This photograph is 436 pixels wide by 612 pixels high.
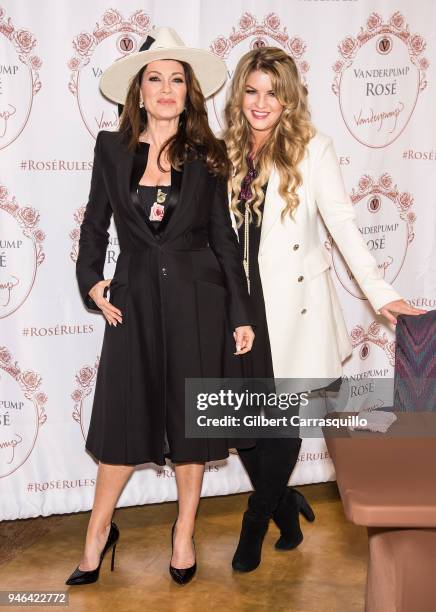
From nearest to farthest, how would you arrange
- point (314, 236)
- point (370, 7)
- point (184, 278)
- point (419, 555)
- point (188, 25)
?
point (419, 555), point (184, 278), point (314, 236), point (188, 25), point (370, 7)

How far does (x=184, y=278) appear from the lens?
3.16 metres

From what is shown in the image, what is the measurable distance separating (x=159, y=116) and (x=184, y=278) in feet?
1.98

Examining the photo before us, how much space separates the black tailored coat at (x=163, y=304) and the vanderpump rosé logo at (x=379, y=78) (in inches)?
44.9

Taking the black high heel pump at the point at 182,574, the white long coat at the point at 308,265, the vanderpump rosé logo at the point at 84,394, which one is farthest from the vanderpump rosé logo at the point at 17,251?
the black high heel pump at the point at 182,574

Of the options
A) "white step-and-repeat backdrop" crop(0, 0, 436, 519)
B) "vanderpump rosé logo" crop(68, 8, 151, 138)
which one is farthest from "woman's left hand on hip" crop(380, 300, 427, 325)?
"vanderpump rosé logo" crop(68, 8, 151, 138)

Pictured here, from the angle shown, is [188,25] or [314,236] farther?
[188,25]

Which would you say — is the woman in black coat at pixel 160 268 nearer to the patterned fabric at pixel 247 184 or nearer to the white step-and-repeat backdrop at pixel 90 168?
the patterned fabric at pixel 247 184

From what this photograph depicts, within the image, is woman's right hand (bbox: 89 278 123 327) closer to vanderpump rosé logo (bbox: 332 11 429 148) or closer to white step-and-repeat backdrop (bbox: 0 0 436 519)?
white step-and-repeat backdrop (bbox: 0 0 436 519)

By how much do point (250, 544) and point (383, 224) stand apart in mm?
1714

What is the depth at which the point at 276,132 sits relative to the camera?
129 inches

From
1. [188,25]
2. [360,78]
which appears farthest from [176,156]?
[360,78]

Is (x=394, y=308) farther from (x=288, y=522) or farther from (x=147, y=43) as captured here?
(x=147, y=43)

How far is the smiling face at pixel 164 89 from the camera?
3.16m

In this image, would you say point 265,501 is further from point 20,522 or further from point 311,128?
point 311,128
